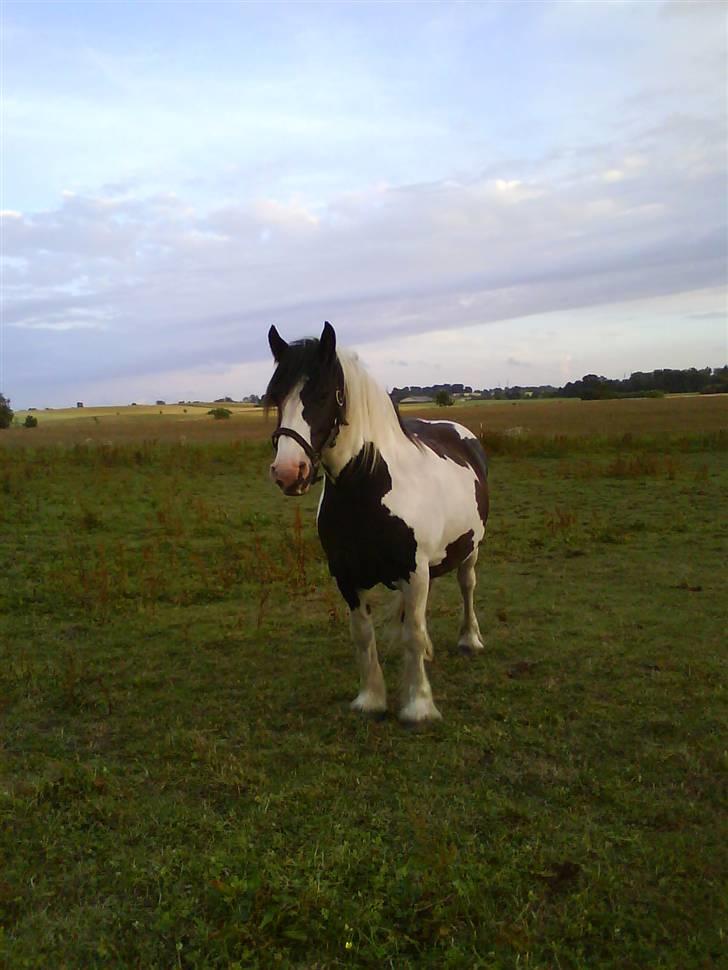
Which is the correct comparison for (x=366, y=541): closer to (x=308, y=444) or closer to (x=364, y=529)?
(x=364, y=529)

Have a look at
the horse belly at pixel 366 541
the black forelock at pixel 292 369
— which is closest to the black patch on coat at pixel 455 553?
the horse belly at pixel 366 541

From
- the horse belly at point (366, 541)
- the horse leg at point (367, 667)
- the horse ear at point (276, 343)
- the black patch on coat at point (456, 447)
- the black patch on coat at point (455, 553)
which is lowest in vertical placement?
the horse leg at point (367, 667)

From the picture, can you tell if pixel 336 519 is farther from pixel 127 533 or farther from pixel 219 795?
pixel 127 533

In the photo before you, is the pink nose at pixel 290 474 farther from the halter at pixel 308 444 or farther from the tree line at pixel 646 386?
the tree line at pixel 646 386

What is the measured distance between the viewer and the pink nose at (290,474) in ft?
9.86

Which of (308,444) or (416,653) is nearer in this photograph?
(308,444)

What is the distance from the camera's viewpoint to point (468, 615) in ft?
A: 16.9

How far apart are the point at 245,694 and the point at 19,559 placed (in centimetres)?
469

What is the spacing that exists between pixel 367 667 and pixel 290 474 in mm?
1643

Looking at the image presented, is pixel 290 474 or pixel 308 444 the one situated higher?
pixel 308 444

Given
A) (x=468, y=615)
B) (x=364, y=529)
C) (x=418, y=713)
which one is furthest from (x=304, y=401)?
(x=468, y=615)

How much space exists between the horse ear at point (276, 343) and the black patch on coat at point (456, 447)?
1617mm

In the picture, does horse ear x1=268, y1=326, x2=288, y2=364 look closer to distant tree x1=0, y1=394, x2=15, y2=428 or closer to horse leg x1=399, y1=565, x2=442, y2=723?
horse leg x1=399, y1=565, x2=442, y2=723

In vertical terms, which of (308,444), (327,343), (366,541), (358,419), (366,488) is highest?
(327,343)
